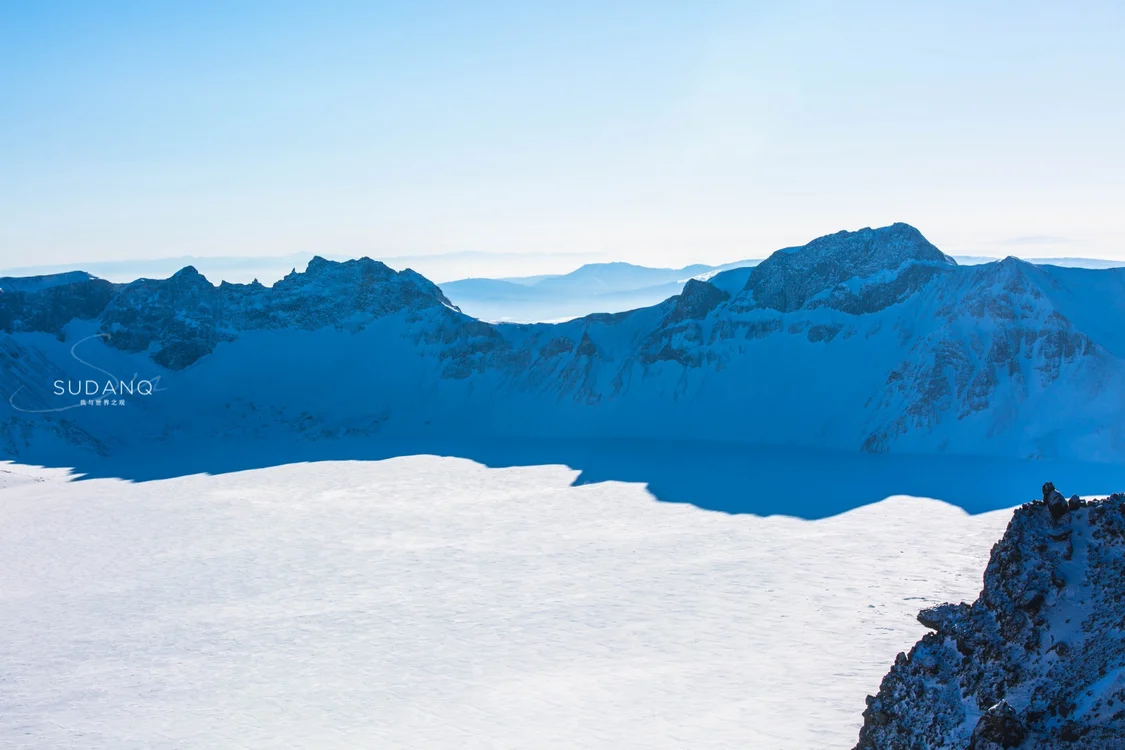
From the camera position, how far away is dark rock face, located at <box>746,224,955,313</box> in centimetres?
14062

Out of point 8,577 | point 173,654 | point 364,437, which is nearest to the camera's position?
point 173,654

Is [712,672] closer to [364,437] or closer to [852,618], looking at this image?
[852,618]

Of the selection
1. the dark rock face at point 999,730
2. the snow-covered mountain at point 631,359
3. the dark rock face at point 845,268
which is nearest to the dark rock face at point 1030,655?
the dark rock face at point 999,730

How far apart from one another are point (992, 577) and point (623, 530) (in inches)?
2199

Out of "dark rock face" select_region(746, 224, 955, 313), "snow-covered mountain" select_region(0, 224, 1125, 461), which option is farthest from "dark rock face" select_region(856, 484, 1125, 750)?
"dark rock face" select_region(746, 224, 955, 313)

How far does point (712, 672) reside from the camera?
37969 mm

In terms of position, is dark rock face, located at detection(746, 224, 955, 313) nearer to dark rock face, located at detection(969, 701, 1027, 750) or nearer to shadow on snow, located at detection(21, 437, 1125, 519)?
shadow on snow, located at detection(21, 437, 1125, 519)

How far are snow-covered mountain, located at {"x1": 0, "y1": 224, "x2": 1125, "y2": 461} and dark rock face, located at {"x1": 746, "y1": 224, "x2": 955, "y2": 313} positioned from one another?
35cm

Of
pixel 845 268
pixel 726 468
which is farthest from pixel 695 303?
pixel 726 468

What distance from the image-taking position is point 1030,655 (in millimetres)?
14336

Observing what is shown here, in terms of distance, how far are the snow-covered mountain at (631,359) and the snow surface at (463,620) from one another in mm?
44071

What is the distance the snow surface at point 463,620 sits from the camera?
33.8m

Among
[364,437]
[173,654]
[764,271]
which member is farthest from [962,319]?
[173,654]

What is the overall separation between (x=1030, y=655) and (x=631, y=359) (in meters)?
136
